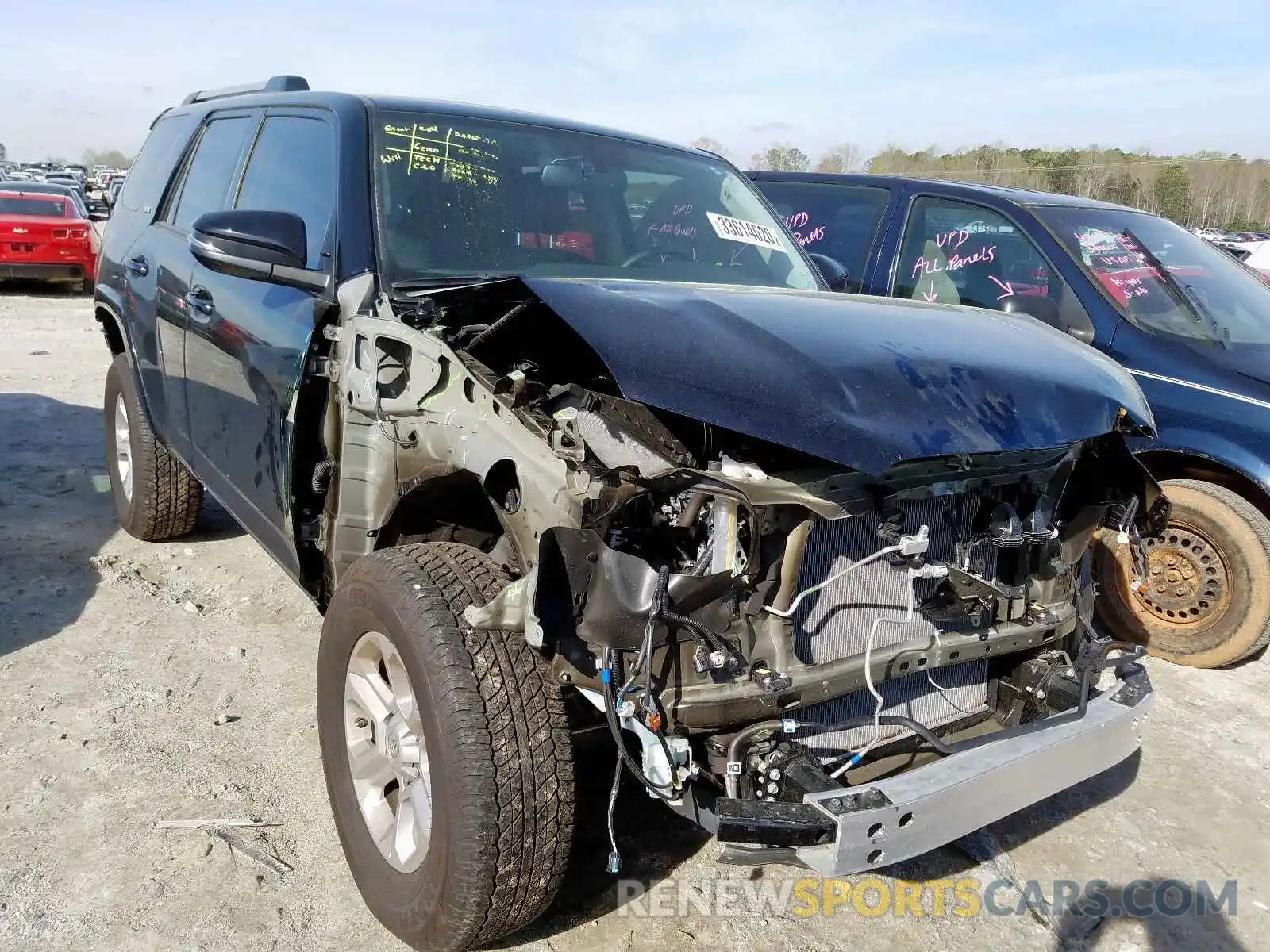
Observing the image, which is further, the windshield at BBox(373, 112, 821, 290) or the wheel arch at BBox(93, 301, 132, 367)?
the wheel arch at BBox(93, 301, 132, 367)

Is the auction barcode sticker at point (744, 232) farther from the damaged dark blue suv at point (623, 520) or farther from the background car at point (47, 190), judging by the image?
the background car at point (47, 190)

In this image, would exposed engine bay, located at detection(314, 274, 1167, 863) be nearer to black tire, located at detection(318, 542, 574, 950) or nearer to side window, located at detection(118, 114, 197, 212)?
black tire, located at detection(318, 542, 574, 950)

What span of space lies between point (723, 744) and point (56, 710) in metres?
2.45

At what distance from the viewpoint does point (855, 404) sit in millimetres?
2027

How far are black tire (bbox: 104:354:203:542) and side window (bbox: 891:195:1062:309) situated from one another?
363 cm

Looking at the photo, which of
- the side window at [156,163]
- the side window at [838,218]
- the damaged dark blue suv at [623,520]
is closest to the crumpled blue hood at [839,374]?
the damaged dark blue suv at [623,520]

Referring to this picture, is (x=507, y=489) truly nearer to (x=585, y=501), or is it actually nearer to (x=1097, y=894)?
(x=585, y=501)

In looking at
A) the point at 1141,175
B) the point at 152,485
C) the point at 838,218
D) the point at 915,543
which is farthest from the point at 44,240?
the point at 1141,175

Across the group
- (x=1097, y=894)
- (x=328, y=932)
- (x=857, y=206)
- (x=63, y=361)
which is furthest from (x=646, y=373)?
(x=63, y=361)

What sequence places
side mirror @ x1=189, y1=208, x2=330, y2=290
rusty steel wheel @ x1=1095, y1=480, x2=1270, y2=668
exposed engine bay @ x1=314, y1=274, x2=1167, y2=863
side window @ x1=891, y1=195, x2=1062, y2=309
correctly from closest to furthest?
exposed engine bay @ x1=314, y1=274, x2=1167, y2=863 < side mirror @ x1=189, y1=208, x2=330, y2=290 < rusty steel wheel @ x1=1095, y1=480, x2=1270, y2=668 < side window @ x1=891, y1=195, x2=1062, y2=309

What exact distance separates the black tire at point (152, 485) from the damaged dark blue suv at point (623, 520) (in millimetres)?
1450

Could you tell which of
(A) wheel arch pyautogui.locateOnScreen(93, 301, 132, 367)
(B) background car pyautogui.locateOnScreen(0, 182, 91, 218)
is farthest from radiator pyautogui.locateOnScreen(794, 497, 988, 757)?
(B) background car pyautogui.locateOnScreen(0, 182, 91, 218)

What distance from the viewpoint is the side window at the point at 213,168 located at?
3883 mm

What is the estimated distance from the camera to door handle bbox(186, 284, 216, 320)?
139 inches
